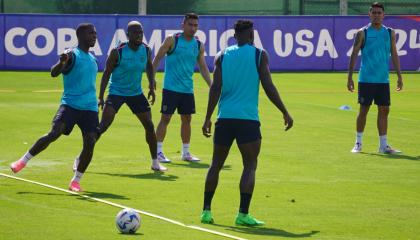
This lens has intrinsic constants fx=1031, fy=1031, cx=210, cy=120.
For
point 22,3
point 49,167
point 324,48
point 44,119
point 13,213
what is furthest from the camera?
point 22,3

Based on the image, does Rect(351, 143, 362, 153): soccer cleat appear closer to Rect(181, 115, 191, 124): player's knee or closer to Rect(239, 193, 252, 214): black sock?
Rect(181, 115, 191, 124): player's knee

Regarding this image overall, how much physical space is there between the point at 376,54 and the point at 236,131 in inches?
294

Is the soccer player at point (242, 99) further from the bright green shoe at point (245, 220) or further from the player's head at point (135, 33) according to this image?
the player's head at point (135, 33)

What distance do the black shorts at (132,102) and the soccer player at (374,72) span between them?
4291mm

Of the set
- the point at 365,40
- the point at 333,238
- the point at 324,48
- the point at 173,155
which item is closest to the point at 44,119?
the point at 173,155

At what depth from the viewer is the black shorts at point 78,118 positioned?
44.9ft

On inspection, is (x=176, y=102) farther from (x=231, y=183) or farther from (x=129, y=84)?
(x=231, y=183)

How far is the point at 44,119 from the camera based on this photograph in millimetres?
22391

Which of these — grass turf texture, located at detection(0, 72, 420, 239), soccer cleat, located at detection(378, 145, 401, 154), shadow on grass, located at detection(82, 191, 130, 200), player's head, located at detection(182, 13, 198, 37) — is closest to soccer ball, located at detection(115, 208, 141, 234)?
grass turf texture, located at detection(0, 72, 420, 239)

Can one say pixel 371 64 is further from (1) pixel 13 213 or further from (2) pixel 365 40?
(1) pixel 13 213

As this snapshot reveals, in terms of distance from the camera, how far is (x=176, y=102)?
16859 millimetres

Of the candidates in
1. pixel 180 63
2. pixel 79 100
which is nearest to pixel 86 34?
pixel 79 100

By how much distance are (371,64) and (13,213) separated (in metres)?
8.46

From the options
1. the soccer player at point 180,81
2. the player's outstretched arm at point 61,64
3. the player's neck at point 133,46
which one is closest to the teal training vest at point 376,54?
the soccer player at point 180,81
